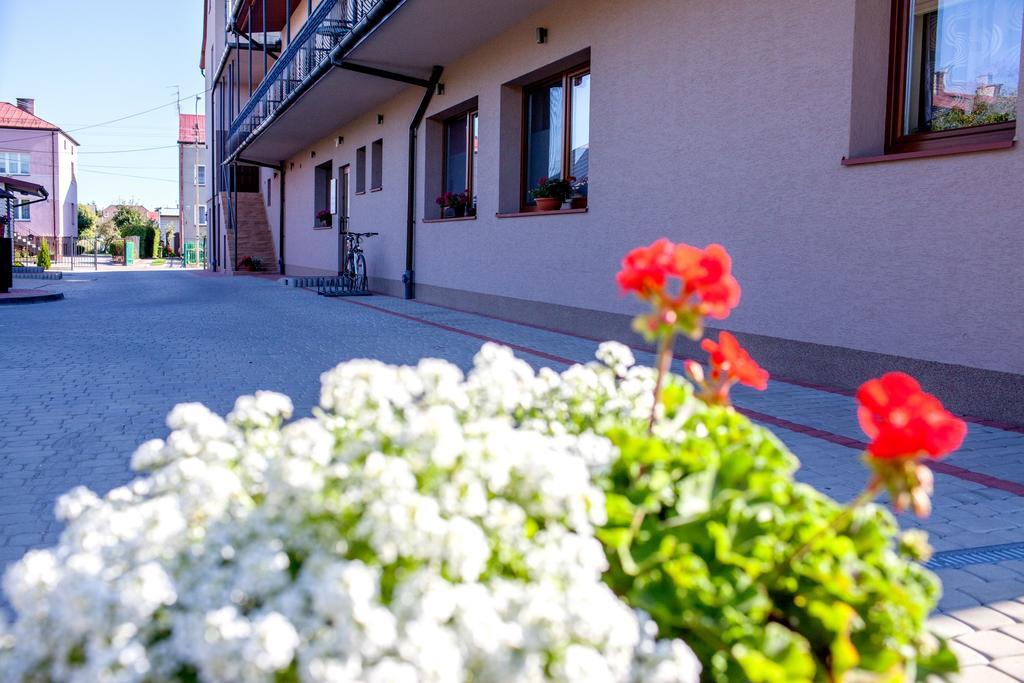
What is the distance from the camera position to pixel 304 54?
56.6 ft

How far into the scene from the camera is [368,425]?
155 centimetres

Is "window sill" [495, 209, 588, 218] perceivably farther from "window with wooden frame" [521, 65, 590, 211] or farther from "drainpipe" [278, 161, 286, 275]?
"drainpipe" [278, 161, 286, 275]

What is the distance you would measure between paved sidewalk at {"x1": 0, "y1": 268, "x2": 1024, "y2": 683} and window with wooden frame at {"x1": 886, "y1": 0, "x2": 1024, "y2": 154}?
185cm

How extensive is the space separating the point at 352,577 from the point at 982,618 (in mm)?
2284

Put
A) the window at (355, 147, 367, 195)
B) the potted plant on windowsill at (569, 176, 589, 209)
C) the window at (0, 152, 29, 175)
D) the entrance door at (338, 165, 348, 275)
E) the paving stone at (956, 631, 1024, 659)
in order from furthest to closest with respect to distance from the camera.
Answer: the window at (0, 152, 29, 175), the entrance door at (338, 165, 348, 275), the window at (355, 147, 367, 195), the potted plant on windowsill at (569, 176, 589, 209), the paving stone at (956, 631, 1024, 659)

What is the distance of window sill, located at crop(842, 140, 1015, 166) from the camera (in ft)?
17.3

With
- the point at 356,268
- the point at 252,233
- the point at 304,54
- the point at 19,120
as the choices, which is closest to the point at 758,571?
the point at 356,268

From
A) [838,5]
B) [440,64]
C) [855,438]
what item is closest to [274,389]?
[855,438]

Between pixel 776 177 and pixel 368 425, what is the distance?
6041 millimetres

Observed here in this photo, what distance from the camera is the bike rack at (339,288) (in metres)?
16.7

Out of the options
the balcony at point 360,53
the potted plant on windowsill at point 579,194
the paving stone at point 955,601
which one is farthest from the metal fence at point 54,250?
the paving stone at point 955,601

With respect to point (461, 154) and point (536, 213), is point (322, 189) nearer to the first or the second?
point (461, 154)

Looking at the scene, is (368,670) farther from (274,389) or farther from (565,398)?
(274,389)

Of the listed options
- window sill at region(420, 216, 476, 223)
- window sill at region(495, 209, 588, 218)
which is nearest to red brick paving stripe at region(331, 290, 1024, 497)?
window sill at region(495, 209, 588, 218)
